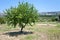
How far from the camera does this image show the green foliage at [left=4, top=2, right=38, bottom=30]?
3102 centimetres

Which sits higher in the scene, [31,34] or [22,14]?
[22,14]

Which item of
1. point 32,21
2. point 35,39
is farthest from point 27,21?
point 35,39

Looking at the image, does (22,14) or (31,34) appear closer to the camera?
(31,34)

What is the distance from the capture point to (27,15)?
30.9 meters

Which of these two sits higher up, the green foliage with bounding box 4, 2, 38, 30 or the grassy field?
the green foliage with bounding box 4, 2, 38, 30

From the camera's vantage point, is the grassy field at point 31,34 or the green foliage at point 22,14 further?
the green foliage at point 22,14

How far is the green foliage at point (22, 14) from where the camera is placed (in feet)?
102

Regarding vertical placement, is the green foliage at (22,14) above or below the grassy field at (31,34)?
above

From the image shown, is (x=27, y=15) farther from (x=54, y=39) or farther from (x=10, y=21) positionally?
(x=54, y=39)

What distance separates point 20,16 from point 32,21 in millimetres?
2675

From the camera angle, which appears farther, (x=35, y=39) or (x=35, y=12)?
(x=35, y=12)

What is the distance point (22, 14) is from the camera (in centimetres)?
3112

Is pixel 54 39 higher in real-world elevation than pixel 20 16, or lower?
lower

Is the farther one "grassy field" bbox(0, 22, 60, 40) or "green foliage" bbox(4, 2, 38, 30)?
"green foliage" bbox(4, 2, 38, 30)
